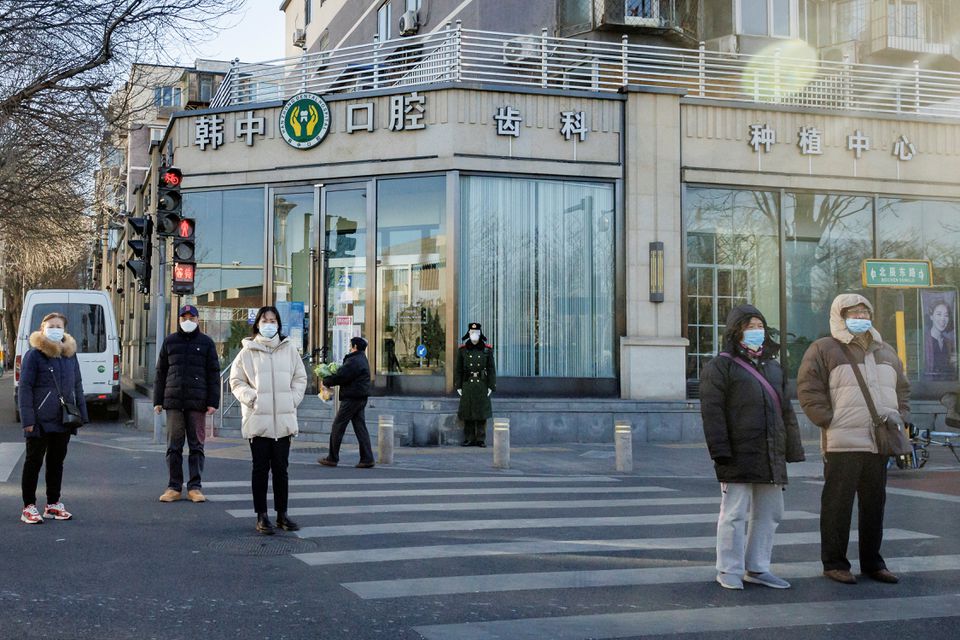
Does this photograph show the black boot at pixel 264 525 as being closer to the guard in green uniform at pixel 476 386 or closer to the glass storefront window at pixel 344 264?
the guard in green uniform at pixel 476 386

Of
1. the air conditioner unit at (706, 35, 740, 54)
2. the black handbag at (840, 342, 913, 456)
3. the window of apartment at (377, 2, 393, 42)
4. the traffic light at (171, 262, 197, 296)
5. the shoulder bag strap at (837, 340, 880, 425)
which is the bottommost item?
the black handbag at (840, 342, 913, 456)

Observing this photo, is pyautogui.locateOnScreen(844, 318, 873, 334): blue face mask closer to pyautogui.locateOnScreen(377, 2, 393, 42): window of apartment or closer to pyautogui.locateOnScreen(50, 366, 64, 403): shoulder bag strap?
pyautogui.locateOnScreen(50, 366, 64, 403): shoulder bag strap

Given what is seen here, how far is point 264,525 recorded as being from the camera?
7898 mm

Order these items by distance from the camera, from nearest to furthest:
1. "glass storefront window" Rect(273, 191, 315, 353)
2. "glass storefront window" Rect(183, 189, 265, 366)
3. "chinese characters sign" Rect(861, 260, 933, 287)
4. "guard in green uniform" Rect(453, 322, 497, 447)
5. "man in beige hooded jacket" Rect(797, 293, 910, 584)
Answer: "man in beige hooded jacket" Rect(797, 293, 910, 584), "guard in green uniform" Rect(453, 322, 497, 447), "chinese characters sign" Rect(861, 260, 933, 287), "glass storefront window" Rect(273, 191, 315, 353), "glass storefront window" Rect(183, 189, 265, 366)

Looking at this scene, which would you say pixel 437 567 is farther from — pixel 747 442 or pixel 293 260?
pixel 293 260

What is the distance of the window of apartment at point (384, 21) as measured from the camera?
29.5 metres

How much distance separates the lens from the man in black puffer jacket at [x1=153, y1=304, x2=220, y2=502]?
9.62m

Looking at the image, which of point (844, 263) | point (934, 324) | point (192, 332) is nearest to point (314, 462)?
point (192, 332)

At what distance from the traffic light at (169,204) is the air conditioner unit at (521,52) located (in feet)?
22.7

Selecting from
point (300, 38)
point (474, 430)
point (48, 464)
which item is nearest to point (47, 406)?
point (48, 464)

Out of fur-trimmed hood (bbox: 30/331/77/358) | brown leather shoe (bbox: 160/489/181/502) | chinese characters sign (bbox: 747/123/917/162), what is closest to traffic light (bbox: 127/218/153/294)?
brown leather shoe (bbox: 160/489/181/502)

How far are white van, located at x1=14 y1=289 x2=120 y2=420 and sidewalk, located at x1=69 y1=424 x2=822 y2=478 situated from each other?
2.37 m

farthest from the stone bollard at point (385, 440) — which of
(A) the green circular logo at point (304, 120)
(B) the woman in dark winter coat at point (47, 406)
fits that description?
(A) the green circular logo at point (304, 120)

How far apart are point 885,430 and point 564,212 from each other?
498 inches
